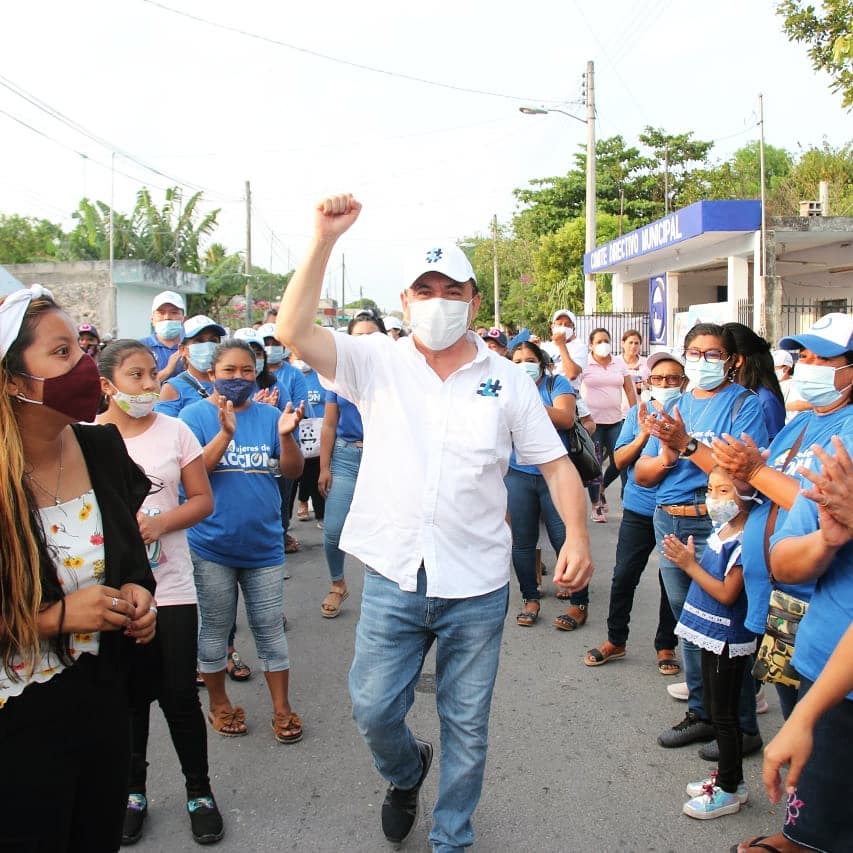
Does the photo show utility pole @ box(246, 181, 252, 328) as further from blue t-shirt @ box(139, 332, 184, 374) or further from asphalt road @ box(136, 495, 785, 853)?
asphalt road @ box(136, 495, 785, 853)

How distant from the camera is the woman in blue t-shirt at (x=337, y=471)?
5570mm

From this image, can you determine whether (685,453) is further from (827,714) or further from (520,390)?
(827,714)

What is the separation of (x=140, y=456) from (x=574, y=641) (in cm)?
310

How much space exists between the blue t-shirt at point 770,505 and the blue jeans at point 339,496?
3.03 m

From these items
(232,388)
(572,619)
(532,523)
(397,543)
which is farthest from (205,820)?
(532,523)

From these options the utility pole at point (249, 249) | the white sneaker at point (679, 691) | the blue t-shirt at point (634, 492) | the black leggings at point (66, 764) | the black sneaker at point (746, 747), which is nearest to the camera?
the black leggings at point (66, 764)

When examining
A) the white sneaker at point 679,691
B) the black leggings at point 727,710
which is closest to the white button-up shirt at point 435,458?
the black leggings at point 727,710

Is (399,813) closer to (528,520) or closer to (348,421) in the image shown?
(528,520)

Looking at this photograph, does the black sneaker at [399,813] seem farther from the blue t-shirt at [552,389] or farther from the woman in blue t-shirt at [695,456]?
the blue t-shirt at [552,389]

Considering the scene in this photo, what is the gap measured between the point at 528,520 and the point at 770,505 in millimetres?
2707

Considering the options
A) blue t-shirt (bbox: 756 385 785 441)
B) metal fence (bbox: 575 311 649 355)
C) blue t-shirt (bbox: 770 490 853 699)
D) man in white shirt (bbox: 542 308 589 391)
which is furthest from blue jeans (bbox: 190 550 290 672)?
metal fence (bbox: 575 311 649 355)

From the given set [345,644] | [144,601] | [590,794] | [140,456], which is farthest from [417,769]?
[345,644]

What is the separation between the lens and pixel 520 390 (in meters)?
2.87

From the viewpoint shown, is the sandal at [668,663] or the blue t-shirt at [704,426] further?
the sandal at [668,663]
